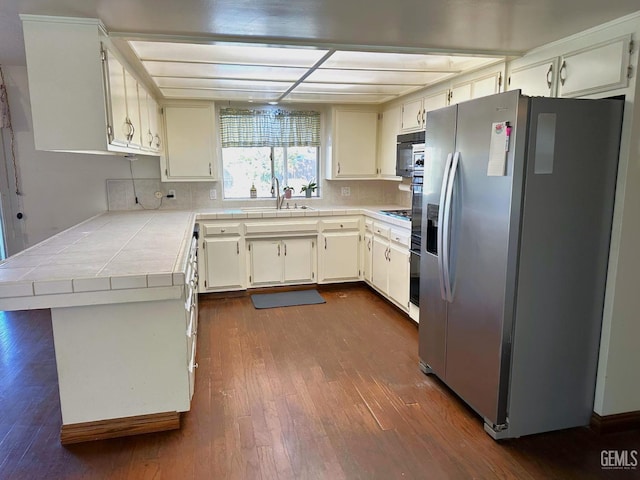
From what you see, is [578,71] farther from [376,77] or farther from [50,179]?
[50,179]

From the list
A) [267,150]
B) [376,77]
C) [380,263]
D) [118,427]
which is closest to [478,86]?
[376,77]

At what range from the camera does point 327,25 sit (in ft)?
7.43

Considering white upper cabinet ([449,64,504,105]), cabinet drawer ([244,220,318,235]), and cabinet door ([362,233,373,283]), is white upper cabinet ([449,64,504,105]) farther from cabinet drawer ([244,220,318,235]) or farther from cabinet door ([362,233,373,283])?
cabinet drawer ([244,220,318,235])

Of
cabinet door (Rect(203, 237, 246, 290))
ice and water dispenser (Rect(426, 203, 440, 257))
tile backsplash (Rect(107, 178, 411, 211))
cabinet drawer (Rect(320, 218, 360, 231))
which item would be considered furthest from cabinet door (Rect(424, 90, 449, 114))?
cabinet door (Rect(203, 237, 246, 290))

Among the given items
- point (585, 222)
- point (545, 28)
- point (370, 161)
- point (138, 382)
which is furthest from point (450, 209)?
point (370, 161)

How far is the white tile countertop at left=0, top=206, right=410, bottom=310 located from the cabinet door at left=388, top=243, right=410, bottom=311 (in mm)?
1850

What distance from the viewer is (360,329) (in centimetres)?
376

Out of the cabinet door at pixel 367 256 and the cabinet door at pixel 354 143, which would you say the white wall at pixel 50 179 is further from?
the cabinet door at pixel 367 256

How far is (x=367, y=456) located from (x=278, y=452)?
1.45 feet

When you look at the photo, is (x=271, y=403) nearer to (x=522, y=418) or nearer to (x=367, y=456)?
(x=367, y=456)

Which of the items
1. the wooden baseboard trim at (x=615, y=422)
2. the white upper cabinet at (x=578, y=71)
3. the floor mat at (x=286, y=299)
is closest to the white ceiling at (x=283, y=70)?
the white upper cabinet at (x=578, y=71)

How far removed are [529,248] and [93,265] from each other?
2165 mm

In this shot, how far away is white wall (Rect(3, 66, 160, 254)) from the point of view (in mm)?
4133

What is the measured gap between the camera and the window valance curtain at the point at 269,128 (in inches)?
197
